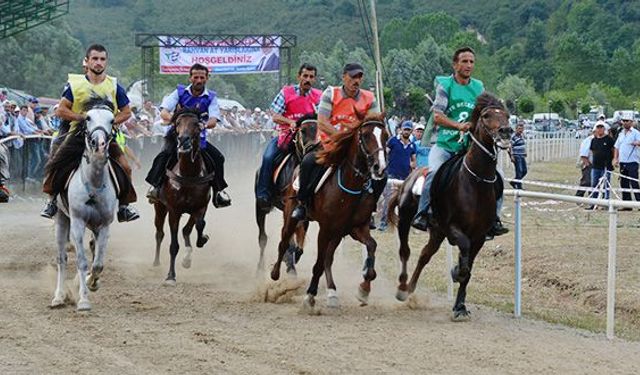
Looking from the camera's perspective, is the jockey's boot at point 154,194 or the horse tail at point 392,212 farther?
the jockey's boot at point 154,194

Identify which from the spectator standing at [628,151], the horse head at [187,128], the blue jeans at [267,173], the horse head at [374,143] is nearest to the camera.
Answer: the horse head at [374,143]

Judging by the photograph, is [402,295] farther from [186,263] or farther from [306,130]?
[186,263]

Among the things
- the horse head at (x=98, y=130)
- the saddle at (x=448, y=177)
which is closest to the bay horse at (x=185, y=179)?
the horse head at (x=98, y=130)

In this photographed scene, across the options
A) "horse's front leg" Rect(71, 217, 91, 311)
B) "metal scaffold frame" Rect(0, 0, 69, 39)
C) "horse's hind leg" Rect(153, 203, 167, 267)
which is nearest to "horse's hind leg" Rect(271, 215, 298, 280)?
"horse's front leg" Rect(71, 217, 91, 311)

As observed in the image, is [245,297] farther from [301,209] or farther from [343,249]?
[343,249]

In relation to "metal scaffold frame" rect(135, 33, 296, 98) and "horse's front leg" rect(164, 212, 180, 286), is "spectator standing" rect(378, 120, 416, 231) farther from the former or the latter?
"metal scaffold frame" rect(135, 33, 296, 98)

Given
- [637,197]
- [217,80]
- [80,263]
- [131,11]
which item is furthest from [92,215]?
[131,11]

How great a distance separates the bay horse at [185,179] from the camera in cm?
1502

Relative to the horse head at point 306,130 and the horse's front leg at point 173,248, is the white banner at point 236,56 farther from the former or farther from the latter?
the horse head at point 306,130

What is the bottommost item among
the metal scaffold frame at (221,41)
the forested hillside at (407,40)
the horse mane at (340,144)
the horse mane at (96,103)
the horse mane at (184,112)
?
the horse mane at (340,144)

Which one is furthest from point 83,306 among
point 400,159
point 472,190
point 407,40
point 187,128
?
point 407,40

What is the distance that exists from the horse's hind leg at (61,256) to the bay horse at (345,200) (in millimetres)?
2636

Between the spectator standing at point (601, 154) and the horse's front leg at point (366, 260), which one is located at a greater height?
the spectator standing at point (601, 154)

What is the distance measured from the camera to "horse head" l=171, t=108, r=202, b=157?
15.0m
